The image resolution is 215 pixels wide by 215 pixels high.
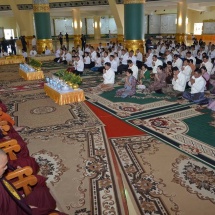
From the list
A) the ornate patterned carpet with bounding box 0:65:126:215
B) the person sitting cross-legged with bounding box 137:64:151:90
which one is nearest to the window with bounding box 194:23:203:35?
the person sitting cross-legged with bounding box 137:64:151:90

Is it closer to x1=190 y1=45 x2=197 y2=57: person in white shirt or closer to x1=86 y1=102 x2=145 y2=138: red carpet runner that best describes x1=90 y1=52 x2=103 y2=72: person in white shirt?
x1=190 y1=45 x2=197 y2=57: person in white shirt

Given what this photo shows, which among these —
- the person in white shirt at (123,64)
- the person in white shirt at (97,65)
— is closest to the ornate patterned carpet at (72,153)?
the person in white shirt at (123,64)

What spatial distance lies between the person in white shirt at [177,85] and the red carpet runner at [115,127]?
81.3 inches

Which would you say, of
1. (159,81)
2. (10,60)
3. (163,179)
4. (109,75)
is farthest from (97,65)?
(163,179)

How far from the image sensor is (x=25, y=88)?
25.7 ft

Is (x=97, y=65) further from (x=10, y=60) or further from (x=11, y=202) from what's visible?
(x=11, y=202)

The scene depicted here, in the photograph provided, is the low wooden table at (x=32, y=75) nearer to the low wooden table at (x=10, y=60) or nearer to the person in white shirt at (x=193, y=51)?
the low wooden table at (x=10, y=60)

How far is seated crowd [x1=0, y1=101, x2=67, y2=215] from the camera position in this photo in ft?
5.70

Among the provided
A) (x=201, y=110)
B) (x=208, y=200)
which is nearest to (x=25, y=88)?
(x=201, y=110)

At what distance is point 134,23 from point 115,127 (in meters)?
7.78

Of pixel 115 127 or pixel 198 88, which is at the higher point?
pixel 198 88

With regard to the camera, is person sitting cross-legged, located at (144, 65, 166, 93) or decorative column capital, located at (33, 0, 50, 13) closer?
person sitting cross-legged, located at (144, 65, 166, 93)

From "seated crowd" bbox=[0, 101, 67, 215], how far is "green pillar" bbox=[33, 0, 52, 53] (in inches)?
492

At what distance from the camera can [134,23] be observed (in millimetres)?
11250
